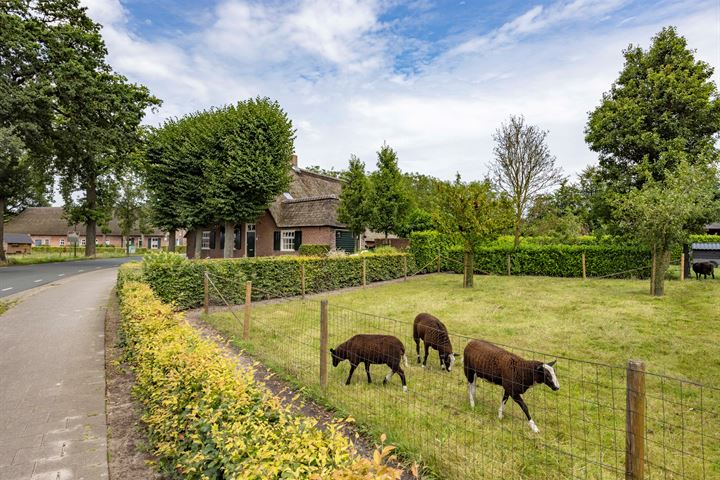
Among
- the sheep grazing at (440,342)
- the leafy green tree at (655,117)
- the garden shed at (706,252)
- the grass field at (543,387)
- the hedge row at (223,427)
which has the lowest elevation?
the grass field at (543,387)

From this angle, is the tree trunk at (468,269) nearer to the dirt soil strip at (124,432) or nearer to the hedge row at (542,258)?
the hedge row at (542,258)

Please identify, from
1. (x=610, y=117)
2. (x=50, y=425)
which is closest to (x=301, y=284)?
(x=50, y=425)

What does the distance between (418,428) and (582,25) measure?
11120 mm

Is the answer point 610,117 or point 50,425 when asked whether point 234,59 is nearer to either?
point 50,425

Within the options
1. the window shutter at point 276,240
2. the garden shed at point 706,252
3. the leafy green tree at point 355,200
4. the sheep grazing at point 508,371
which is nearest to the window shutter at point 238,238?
the window shutter at point 276,240

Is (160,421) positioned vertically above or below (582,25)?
below

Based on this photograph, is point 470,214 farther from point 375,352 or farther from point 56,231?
point 56,231

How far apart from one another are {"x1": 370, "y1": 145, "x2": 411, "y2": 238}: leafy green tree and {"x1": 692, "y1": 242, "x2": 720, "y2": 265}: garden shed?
1873 centimetres

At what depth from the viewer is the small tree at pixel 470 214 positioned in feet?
58.6

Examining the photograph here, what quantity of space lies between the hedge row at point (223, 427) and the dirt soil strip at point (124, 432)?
21 centimetres

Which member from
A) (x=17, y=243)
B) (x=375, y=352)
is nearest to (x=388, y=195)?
(x=375, y=352)

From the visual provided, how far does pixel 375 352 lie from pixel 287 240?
25.0m

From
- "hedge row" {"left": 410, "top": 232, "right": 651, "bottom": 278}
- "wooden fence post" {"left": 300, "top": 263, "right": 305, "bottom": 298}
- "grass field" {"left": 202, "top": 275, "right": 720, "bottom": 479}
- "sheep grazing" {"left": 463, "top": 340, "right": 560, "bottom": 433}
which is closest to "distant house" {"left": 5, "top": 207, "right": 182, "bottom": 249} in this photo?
"hedge row" {"left": 410, "top": 232, "right": 651, "bottom": 278}

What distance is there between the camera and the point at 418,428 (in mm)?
4816
